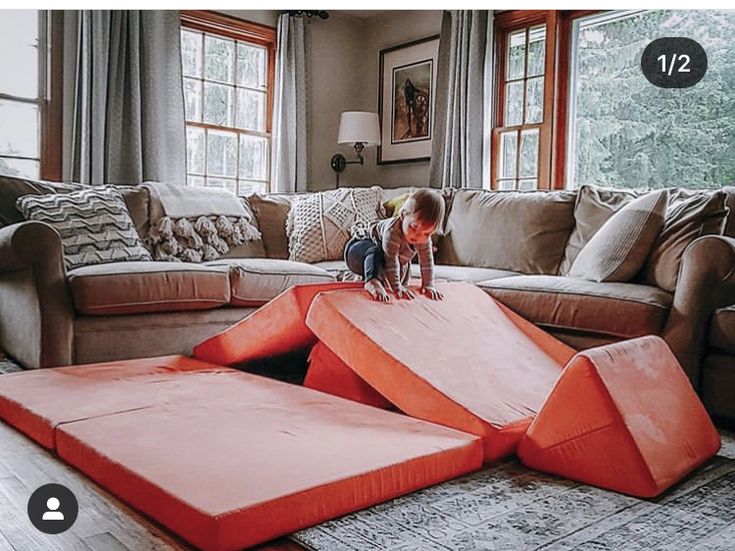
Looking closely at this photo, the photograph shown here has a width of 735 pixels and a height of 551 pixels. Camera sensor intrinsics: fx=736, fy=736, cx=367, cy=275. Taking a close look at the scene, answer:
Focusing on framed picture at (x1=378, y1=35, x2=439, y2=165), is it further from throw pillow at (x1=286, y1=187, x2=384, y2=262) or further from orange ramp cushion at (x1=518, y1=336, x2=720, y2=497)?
orange ramp cushion at (x1=518, y1=336, x2=720, y2=497)

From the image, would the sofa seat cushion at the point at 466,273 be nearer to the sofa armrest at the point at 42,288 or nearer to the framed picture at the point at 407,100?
the sofa armrest at the point at 42,288

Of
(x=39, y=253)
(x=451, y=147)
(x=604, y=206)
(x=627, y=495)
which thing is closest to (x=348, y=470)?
(x=627, y=495)

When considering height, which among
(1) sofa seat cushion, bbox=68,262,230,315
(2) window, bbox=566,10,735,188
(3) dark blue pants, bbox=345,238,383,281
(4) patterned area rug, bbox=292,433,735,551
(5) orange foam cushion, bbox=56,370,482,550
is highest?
(2) window, bbox=566,10,735,188

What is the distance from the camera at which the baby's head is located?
94.5 inches

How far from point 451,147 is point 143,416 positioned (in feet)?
11.1

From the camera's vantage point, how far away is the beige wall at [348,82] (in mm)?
5598

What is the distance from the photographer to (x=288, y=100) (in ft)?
17.6

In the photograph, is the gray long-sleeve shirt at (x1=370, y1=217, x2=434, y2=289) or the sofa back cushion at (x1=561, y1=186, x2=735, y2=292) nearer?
the gray long-sleeve shirt at (x1=370, y1=217, x2=434, y2=289)

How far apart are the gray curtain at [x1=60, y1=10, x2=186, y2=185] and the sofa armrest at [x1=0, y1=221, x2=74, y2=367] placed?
1617 mm

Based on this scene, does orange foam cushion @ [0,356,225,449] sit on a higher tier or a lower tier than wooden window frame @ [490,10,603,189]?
lower

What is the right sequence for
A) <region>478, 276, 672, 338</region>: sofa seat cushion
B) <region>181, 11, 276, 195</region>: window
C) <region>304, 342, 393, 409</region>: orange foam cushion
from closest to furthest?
<region>304, 342, 393, 409</region>: orange foam cushion, <region>478, 276, 672, 338</region>: sofa seat cushion, <region>181, 11, 276, 195</region>: window

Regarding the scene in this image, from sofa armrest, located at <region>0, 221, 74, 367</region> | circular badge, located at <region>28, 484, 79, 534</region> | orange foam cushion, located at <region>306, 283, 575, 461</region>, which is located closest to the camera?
circular badge, located at <region>28, 484, 79, 534</region>

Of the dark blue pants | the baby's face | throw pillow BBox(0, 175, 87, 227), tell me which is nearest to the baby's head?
the baby's face

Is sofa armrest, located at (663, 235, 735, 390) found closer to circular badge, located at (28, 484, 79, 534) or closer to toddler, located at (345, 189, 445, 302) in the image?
toddler, located at (345, 189, 445, 302)
